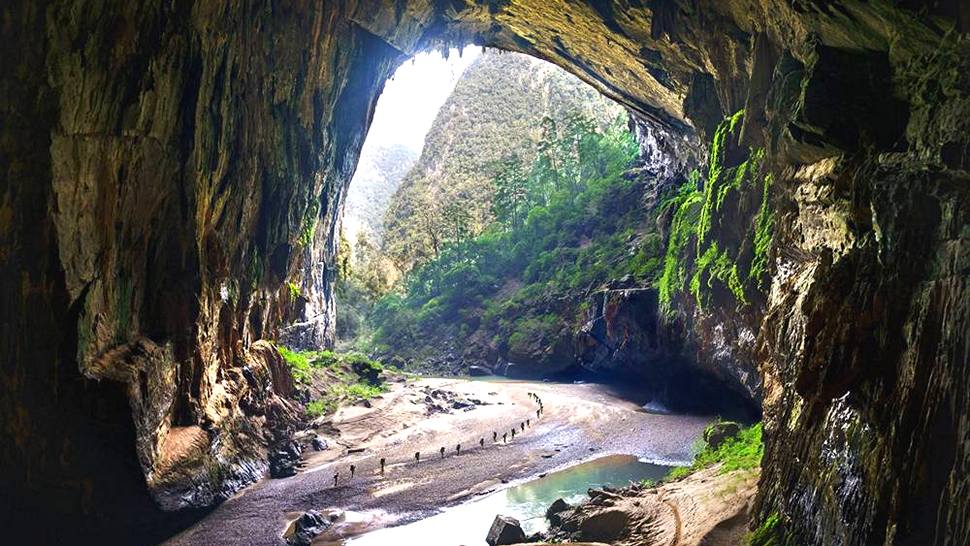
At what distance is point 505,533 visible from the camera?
14586 mm

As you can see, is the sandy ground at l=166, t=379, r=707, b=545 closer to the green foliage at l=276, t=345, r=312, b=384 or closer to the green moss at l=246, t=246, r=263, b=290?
the green foliage at l=276, t=345, r=312, b=384

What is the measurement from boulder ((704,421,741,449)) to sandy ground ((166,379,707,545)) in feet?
5.28

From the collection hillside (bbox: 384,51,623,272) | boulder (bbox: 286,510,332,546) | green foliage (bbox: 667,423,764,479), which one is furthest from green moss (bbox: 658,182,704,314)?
hillside (bbox: 384,51,623,272)

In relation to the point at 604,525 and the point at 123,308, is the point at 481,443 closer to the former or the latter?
the point at 604,525

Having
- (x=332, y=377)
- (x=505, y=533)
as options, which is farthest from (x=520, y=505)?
(x=332, y=377)

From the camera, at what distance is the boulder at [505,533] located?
14.5 m

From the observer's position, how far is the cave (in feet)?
24.6

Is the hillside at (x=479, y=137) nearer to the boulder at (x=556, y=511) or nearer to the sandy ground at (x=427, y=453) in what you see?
the sandy ground at (x=427, y=453)

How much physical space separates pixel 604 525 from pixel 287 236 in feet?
52.8

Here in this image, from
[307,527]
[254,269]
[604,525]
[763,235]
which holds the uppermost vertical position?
[763,235]

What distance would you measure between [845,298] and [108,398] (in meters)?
14.3

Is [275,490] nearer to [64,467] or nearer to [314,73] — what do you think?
[64,467]

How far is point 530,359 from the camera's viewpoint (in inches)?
1882

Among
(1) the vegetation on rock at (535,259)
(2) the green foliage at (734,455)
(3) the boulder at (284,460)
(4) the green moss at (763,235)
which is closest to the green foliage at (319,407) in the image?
(3) the boulder at (284,460)
